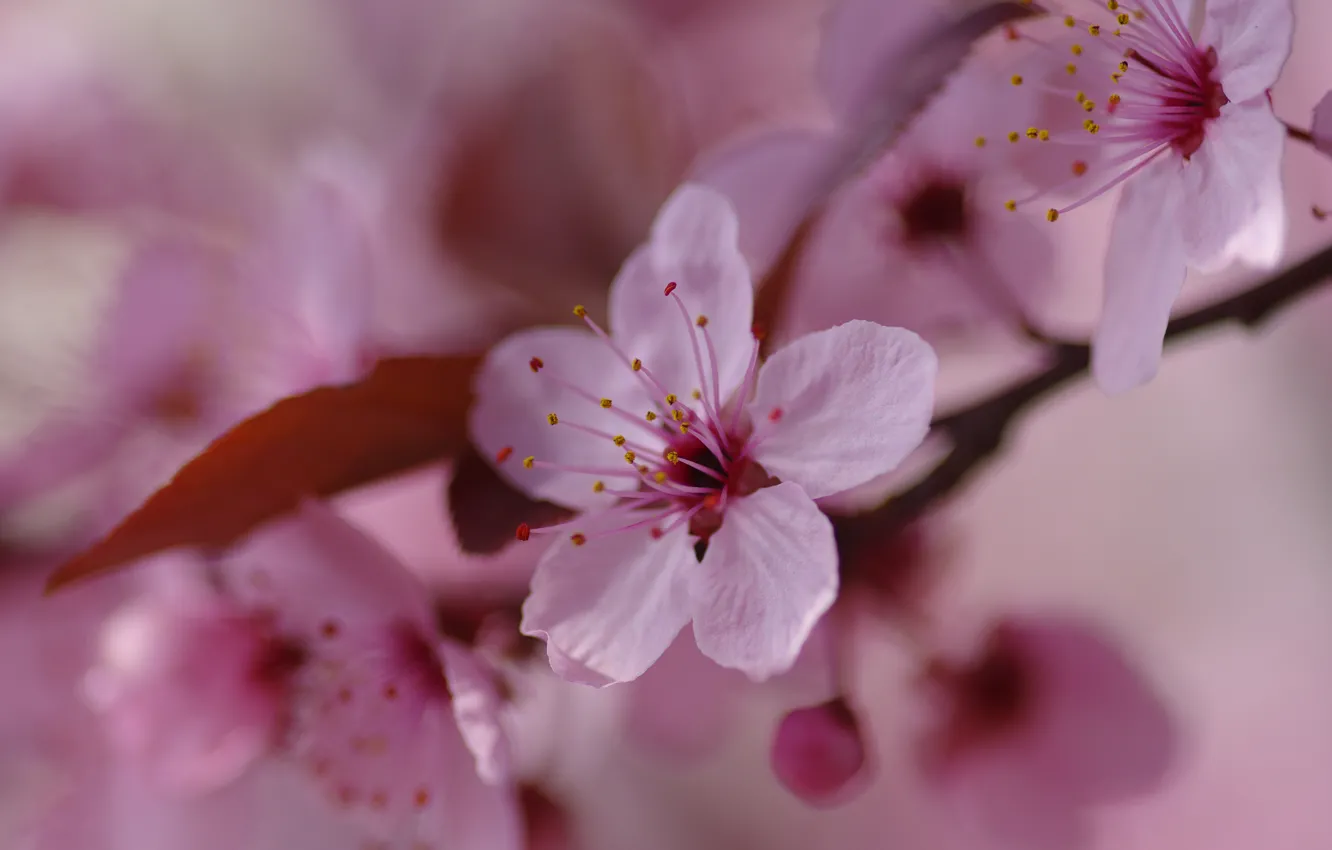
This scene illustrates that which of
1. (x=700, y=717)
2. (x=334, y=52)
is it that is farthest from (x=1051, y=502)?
(x=334, y=52)

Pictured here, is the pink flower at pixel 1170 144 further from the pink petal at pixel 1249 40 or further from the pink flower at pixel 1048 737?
the pink flower at pixel 1048 737

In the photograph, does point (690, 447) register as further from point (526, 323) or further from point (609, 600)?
point (526, 323)

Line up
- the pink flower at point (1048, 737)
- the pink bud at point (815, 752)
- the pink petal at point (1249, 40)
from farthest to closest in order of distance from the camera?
the pink flower at point (1048, 737), the pink bud at point (815, 752), the pink petal at point (1249, 40)

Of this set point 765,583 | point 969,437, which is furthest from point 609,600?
point 969,437

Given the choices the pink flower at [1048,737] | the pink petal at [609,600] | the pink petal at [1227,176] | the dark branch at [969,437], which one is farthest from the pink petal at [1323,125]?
the pink flower at [1048,737]

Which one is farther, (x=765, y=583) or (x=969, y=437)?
(x=969, y=437)

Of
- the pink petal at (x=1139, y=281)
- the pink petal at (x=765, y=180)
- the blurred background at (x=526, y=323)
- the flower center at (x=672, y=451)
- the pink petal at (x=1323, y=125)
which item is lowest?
the blurred background at (x=526, y=323)

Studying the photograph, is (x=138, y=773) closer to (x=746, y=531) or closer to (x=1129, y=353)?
(x=746, y=531)
